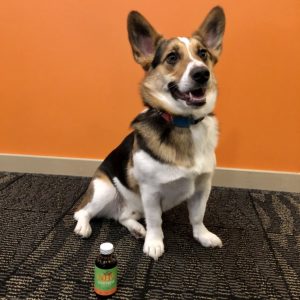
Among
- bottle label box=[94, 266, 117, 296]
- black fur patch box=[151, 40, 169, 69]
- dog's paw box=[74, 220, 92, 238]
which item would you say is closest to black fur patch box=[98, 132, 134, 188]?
dog's paw box=[74, 220, 92, 238]

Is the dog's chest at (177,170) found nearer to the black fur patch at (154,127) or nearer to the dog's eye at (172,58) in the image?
the black fur patch at (154,127)

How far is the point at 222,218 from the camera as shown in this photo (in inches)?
Answer: 77.6

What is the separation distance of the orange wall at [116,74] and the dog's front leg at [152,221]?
1.00 metres

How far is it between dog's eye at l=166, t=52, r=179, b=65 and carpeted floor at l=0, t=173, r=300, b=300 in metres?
0.89

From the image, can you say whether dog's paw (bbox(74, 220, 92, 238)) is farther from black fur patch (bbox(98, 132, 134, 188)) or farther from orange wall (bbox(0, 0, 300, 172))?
orange wall (bbox(0, 0, 300, 172))

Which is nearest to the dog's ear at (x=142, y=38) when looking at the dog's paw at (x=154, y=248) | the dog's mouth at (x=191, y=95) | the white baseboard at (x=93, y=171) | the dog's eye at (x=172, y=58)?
the dog's eye at (x=172, y=58)

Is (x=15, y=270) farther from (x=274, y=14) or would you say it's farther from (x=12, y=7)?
(x=274, y=14)

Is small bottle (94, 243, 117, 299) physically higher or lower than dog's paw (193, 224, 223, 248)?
higher

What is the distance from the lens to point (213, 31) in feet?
5.39

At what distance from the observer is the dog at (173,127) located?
56.7 inches

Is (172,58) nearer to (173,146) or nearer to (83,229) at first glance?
(173,146)

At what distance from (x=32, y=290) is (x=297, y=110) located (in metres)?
1.93

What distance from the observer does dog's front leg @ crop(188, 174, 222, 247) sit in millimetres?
1603

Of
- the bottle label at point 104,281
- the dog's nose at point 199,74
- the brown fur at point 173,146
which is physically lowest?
the bottle label at point 104,281
